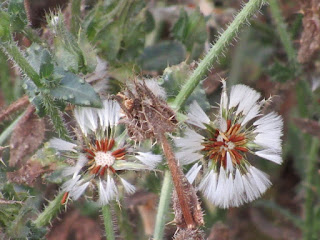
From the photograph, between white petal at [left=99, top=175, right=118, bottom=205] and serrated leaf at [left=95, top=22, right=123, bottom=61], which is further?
serrated leaf at [left=95, top=22, right=123, bottom=61]

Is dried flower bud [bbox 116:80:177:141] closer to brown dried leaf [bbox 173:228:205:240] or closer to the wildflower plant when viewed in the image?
the wildflower plant

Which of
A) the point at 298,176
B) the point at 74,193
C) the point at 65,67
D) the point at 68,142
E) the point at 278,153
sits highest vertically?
the point at 65,67

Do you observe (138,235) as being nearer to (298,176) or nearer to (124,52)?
(124,52)

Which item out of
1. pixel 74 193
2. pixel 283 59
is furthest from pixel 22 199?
pixel 283 59

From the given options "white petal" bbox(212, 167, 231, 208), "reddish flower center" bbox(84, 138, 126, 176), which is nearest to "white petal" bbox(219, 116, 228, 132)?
"white petal" bbox(212, 167, 231, 208)

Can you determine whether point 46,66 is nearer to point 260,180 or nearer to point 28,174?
point 28,174

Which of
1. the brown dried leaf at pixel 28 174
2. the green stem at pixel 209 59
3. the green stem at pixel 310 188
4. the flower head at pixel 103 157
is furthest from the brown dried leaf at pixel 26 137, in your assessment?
the green stem at pixel 310 188

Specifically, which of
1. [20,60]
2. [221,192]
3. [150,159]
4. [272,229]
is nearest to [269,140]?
[221,192]
